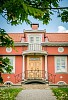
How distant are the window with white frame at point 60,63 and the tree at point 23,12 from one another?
18.1 metres

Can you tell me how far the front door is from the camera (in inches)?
978

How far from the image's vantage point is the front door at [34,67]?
24.8m

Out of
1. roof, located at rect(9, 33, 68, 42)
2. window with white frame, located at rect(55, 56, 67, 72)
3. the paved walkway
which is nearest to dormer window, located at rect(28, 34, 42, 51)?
roof, located at rect(9, 33, 68, 42)

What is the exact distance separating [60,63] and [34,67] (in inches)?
104

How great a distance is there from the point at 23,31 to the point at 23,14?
864 inches

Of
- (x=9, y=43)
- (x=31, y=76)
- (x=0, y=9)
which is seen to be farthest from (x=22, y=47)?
(x=0, y=9)

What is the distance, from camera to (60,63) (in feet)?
83.4

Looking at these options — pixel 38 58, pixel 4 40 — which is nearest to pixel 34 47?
pixel 38 58

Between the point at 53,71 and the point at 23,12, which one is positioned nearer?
the point at 23,12

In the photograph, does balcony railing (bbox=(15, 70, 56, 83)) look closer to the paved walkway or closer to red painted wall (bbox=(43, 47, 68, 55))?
red painted wall (bbox=(43, 47, 68, 55))

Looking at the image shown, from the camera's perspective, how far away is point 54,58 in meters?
25.4

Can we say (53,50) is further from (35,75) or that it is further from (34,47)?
(35,75)

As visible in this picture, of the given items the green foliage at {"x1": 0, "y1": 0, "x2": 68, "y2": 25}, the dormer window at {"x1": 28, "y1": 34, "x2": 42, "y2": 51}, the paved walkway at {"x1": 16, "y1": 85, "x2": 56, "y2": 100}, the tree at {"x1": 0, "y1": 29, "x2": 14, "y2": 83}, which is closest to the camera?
the green foliage at {"x1": 0, "y1": 0, "x2": 68, "y2": 25}

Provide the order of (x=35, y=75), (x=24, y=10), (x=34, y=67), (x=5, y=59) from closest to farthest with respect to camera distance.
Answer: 1. (x=24, y=10)
2. (x=5, y=59)
3. (x=35, y=75)
4. (x=34, y=67)
